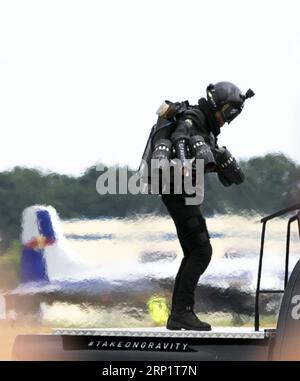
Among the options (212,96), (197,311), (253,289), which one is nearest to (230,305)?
(197,311)

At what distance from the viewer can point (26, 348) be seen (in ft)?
29.2

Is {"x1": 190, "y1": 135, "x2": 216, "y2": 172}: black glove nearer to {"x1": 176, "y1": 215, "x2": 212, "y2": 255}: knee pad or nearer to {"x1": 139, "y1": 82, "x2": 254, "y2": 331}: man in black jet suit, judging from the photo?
{"x1": 139, "y1": 82, "x2": 254, "y2": 331}: man in black jet suit

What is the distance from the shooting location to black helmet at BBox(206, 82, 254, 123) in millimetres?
9219

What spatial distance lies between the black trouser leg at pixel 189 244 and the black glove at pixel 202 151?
0.95 feet

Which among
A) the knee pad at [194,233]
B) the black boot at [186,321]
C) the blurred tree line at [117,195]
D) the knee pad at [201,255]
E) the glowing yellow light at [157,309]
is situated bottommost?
the glowing yellow light at [157,309]

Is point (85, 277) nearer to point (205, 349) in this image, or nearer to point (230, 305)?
point (230, 305)

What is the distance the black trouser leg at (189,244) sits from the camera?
29.8 feet

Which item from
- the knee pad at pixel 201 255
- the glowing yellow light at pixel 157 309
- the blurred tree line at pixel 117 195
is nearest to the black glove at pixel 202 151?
the knee pad at pixel 201 255

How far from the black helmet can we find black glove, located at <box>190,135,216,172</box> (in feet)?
1.06

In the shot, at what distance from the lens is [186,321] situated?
911 cm

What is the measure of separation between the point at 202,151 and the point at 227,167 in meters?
0.43

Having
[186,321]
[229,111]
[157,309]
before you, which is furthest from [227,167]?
[157,309]

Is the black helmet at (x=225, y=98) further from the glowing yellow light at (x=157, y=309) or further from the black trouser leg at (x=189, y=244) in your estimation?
the glowing yellow light at (x=157, y=309)
